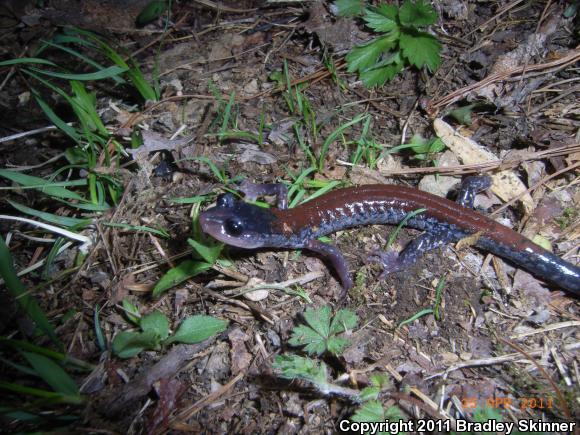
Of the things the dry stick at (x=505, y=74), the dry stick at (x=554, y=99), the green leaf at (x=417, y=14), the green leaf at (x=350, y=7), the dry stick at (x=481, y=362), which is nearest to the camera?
the dry stick at (x=481, y=362)

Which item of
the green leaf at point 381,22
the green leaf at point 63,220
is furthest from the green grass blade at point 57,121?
the green leaf at point 381,22

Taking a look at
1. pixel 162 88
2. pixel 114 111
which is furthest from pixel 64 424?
pixel 162 88

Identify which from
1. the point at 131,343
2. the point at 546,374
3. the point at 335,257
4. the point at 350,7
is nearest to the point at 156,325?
the point at 131,343

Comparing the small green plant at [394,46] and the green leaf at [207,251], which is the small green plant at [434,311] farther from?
the small green plant at [394,46]

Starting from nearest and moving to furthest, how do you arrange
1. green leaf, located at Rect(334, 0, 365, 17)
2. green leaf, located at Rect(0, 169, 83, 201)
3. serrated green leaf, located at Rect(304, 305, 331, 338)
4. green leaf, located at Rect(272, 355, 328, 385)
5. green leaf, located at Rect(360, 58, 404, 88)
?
green leaf, located at Rect(272, 355, 328, 385), serrated green leaf, located at Rect(304, 305, 331, 338), green leaf, located at Rect(0, 169, 83, 201), green leaf, located at Rect(360, 58, 404, 88), green leaf, located at Rect(334, 0, 365, 17)

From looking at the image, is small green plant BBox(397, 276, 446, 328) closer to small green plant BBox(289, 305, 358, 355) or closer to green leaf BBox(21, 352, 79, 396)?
small green plant BBox(289, 305, 358, 355)

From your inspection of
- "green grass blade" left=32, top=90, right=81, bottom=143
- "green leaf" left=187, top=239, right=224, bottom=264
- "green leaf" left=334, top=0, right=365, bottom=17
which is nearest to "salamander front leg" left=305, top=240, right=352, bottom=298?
"green leaf" left=187, top=239, right=224, bottom=264
